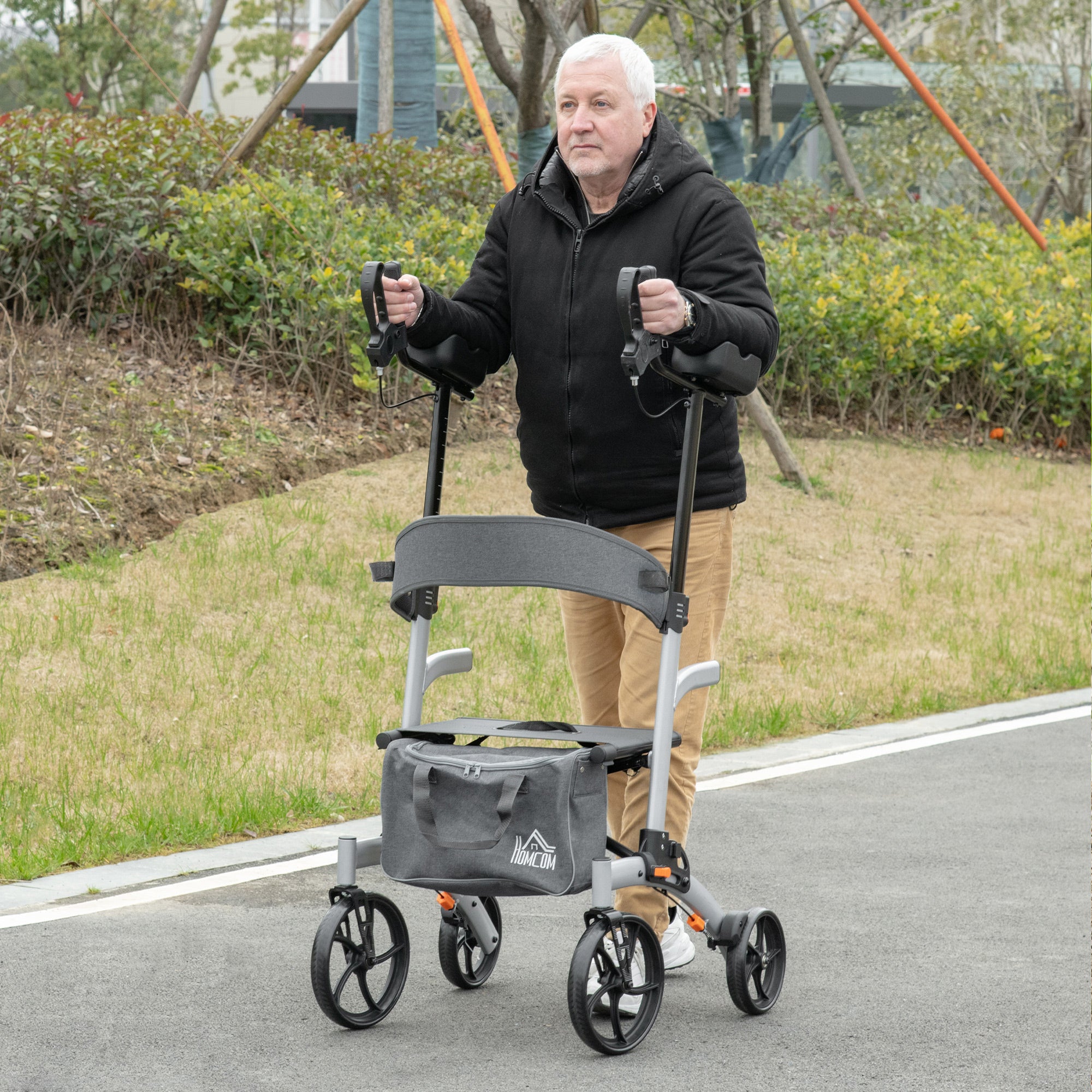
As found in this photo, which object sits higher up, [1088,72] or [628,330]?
[1088,72]

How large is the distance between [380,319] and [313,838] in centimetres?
228

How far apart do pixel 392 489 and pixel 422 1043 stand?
653 cm

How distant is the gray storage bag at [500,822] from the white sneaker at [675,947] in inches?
30.5

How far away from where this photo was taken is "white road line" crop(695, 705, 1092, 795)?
21.7 ft

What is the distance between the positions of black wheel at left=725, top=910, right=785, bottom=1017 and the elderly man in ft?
0.73

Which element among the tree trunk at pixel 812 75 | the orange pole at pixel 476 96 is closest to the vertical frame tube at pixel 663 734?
the orange pole at pixel 476 96

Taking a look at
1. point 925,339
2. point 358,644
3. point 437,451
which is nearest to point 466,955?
point 437,451

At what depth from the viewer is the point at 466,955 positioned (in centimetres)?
437

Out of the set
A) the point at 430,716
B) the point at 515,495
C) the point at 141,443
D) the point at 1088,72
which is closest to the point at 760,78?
the point at 1088,72

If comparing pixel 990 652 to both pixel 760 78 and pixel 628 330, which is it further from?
pixel 760 78

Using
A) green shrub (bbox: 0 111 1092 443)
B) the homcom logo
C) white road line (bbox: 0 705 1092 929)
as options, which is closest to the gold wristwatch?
the homcom logo

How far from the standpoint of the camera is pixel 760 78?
19.0m

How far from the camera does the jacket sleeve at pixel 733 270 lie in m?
3.92

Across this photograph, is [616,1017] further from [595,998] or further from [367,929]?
[367,929]
